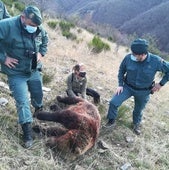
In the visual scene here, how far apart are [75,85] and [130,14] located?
79.5 metres

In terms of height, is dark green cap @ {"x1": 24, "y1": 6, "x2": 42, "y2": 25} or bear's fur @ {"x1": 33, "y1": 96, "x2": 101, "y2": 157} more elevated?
dark green cap @ {"x1": 24, "y1": 6, "x2": 42, "y2": 25}

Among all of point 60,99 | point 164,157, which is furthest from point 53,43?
point 164,157

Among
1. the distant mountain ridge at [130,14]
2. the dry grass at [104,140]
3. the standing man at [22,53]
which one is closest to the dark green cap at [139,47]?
the dry grass at [104,140]

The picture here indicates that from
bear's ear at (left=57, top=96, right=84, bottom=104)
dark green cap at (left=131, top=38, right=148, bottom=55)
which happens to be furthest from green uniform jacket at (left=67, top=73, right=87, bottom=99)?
dark green cap at (left=131, top=38, right=148, bottom=55)

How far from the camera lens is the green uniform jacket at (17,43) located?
197 inches

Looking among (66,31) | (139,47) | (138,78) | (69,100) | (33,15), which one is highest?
(33,15)

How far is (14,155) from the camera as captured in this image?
4812mm

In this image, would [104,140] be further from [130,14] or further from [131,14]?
[131,14]

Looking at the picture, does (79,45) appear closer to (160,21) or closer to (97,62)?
(97,62)

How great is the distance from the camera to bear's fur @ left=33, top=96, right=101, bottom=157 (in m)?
5.01

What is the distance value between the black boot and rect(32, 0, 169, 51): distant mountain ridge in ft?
201

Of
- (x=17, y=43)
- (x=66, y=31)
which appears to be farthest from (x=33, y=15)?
(x=66, y=31)

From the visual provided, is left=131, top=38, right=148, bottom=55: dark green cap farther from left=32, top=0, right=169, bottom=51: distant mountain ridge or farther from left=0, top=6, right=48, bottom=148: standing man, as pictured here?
left=32, top=0, right=169, bottom=51: distant mountain ridge

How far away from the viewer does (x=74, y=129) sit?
5152 mm
